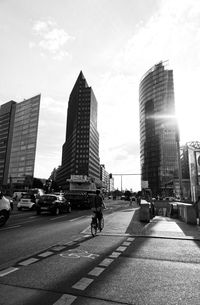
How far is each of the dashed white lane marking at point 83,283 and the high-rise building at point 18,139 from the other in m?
140

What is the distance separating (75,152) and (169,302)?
150 metres

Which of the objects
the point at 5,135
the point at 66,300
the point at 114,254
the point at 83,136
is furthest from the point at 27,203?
the point at 5,135

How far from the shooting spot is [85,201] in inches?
1059

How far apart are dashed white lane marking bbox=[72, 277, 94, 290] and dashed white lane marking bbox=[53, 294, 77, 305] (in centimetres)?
38

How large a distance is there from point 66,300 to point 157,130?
12824 centimetres

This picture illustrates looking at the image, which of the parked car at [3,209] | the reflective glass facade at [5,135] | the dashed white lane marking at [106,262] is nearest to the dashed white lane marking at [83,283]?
the dashed white lane marking at [106,262]

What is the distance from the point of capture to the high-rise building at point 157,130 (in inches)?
4926

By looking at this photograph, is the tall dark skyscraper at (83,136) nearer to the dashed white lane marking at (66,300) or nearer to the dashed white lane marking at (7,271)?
the dashed white lane marking at (7,271)

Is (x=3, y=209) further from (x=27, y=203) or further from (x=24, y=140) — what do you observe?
(x=24, y=140)

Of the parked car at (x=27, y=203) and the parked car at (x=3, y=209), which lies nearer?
the parked car at (x=3, y=209)

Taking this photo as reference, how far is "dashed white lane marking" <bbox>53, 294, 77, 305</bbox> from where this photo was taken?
11.6 feet

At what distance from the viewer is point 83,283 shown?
438 cm

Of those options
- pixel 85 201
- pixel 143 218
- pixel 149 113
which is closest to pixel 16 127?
pixel 149 113

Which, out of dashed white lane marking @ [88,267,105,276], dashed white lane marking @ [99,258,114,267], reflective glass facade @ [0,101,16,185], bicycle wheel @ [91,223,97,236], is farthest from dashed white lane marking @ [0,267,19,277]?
reflective glass facade @ [0,101,16,185]
